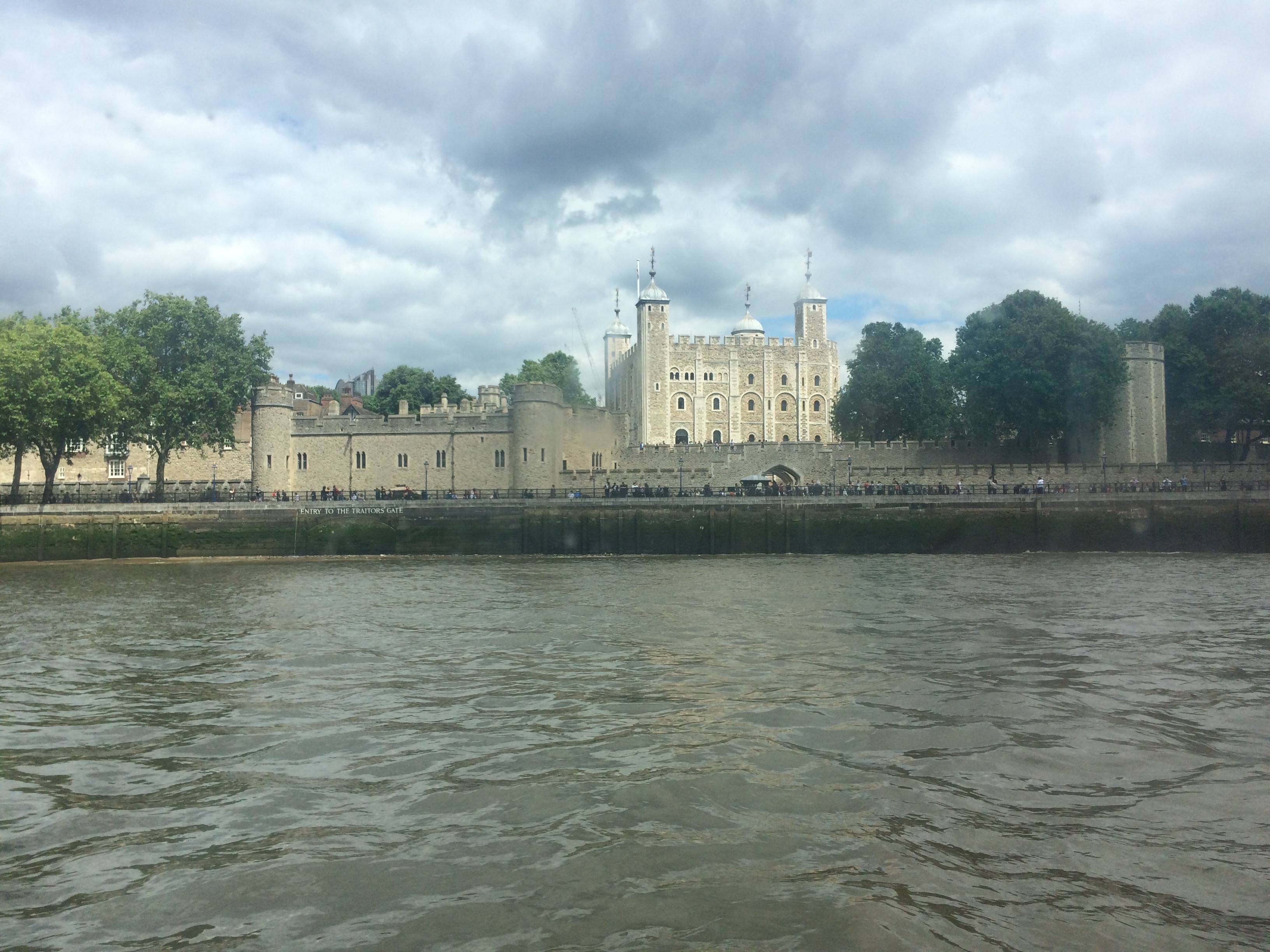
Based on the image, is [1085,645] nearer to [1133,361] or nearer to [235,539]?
[235,539]

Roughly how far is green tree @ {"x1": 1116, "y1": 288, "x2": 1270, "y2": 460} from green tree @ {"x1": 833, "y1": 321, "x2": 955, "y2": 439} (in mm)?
11261

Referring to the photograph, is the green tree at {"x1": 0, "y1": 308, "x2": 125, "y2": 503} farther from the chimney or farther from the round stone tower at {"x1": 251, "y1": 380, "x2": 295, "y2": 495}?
the chimney

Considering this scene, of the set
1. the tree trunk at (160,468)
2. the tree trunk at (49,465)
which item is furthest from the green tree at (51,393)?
the tree trunk at (160,468)

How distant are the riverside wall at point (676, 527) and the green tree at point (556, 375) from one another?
4757 centimetres

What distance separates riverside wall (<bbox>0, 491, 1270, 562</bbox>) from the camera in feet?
115

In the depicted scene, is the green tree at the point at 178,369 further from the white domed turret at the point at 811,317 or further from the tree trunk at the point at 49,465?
the white domed turret at the point at 811,317

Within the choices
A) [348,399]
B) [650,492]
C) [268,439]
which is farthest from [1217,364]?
[348,399]

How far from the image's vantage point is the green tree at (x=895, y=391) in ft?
190

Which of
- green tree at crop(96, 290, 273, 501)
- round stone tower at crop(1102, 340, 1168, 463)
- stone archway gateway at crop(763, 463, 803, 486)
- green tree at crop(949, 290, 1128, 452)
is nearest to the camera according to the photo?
green tree at crop(96, 290, 273, 501)

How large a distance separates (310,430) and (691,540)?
78.7 feet

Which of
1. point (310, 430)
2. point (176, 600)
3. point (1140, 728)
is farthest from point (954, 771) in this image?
point (310, 430)

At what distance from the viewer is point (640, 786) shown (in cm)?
801

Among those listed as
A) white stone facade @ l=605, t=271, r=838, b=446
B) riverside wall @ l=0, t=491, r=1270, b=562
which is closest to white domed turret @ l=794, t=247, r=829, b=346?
white stone facade @ l=605, t=271, r=838, b=446

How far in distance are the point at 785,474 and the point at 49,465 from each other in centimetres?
3599
